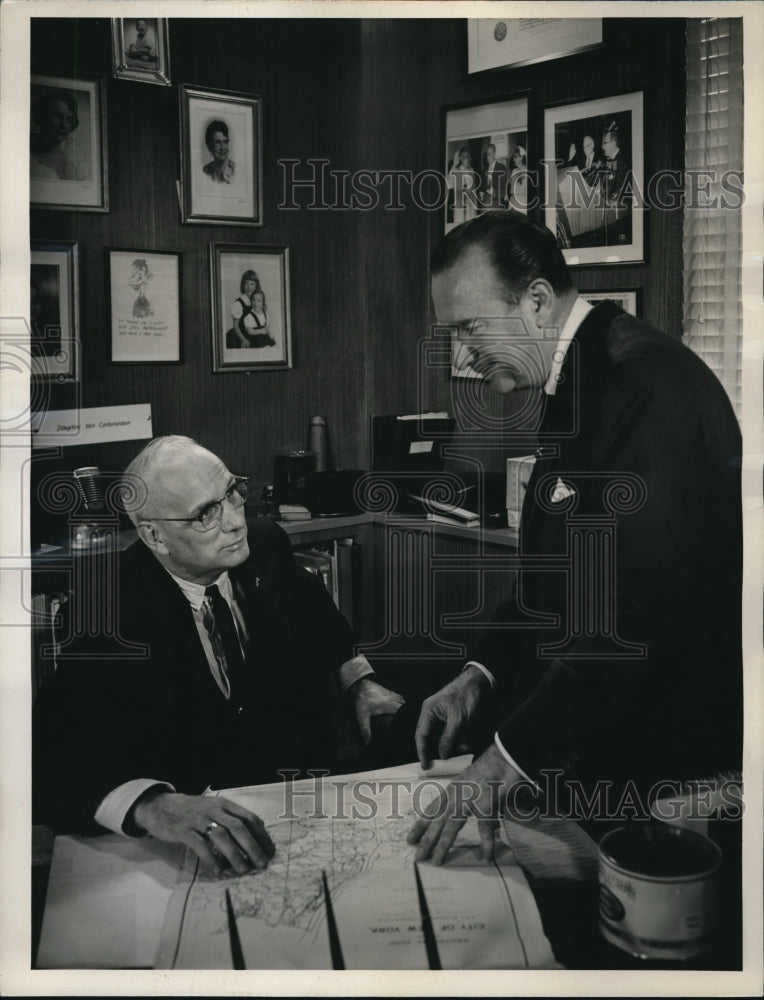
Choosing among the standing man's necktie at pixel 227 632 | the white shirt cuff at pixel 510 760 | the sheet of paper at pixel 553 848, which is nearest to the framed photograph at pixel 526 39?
the standing man's necktie at pixel 227 632

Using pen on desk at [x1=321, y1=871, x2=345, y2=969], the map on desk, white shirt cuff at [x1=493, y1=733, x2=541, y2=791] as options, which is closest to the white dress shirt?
white shirt cuff at [x1=493, y1=733, x2=541, y2=791]

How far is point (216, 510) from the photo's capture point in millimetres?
1671

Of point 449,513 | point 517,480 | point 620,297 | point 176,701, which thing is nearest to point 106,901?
point 176,701

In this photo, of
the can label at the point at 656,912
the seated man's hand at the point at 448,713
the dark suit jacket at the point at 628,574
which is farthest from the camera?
the seated man's hand at the point at 448,713

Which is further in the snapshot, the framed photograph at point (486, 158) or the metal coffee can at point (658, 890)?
the framed photograph at point (486, 158)

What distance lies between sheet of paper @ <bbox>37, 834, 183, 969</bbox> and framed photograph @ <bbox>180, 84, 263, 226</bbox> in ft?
3.62

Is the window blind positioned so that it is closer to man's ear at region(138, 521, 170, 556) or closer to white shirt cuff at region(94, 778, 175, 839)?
man's ear at region(138, 521, 170, 556)

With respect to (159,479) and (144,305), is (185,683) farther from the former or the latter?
(144,305)

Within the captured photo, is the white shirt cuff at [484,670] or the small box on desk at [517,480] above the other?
the small box on desk at [517,480]

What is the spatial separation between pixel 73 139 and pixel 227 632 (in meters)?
0.91

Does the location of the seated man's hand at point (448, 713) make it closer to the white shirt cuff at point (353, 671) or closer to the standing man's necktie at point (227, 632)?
the white shirt cuff at point (353, 671)

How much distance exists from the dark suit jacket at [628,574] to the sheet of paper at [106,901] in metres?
0.63

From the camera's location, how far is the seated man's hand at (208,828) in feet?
5.20

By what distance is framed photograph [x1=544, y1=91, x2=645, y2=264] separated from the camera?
162cm
